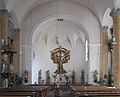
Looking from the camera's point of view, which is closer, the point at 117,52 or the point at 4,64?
the point at 4,64

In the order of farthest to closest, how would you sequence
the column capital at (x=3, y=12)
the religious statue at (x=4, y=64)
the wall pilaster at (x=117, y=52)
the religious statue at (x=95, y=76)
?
the religious statue at (x=95, y=76) → the column capital at (x=3, y=12) → the wall pilaster at (x=117, y=52) → the religious statue at (x=4, y=64)

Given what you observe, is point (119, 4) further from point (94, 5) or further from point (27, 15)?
point (27, 15)

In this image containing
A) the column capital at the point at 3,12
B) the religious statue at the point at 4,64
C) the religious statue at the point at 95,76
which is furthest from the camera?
the religious statue at the point at 95,76

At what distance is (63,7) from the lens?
103ft

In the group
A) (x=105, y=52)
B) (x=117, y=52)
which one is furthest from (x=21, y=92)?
(x=105, y=52)

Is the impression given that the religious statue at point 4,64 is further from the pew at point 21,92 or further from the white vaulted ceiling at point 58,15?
the white vaulted ceiling at point 58,15

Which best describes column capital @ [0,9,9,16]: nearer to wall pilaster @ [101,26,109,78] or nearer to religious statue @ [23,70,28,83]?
religious statue @ [23,70,28,83]

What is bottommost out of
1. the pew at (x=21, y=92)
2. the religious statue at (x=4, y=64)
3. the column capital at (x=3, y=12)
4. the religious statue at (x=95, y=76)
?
the pew at (x=21, y=92)

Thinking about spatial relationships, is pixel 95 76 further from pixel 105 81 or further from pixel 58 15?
pixel 58 15

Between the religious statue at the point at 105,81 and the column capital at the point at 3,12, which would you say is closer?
the column capital at the point at 3,12

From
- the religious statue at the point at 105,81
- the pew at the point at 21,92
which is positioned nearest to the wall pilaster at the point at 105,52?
the religious statue at the point at 105,81

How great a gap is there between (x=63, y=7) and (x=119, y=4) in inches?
408

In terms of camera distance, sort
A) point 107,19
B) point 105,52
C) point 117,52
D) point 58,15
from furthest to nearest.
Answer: point 58,15 < point 107,19 < point 105,52 < point 117,52

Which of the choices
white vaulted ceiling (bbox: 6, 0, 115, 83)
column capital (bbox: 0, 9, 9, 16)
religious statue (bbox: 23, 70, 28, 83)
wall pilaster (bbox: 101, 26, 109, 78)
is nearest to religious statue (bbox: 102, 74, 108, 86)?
wall pilaster (bbox: 101, 26, 109, 78)
